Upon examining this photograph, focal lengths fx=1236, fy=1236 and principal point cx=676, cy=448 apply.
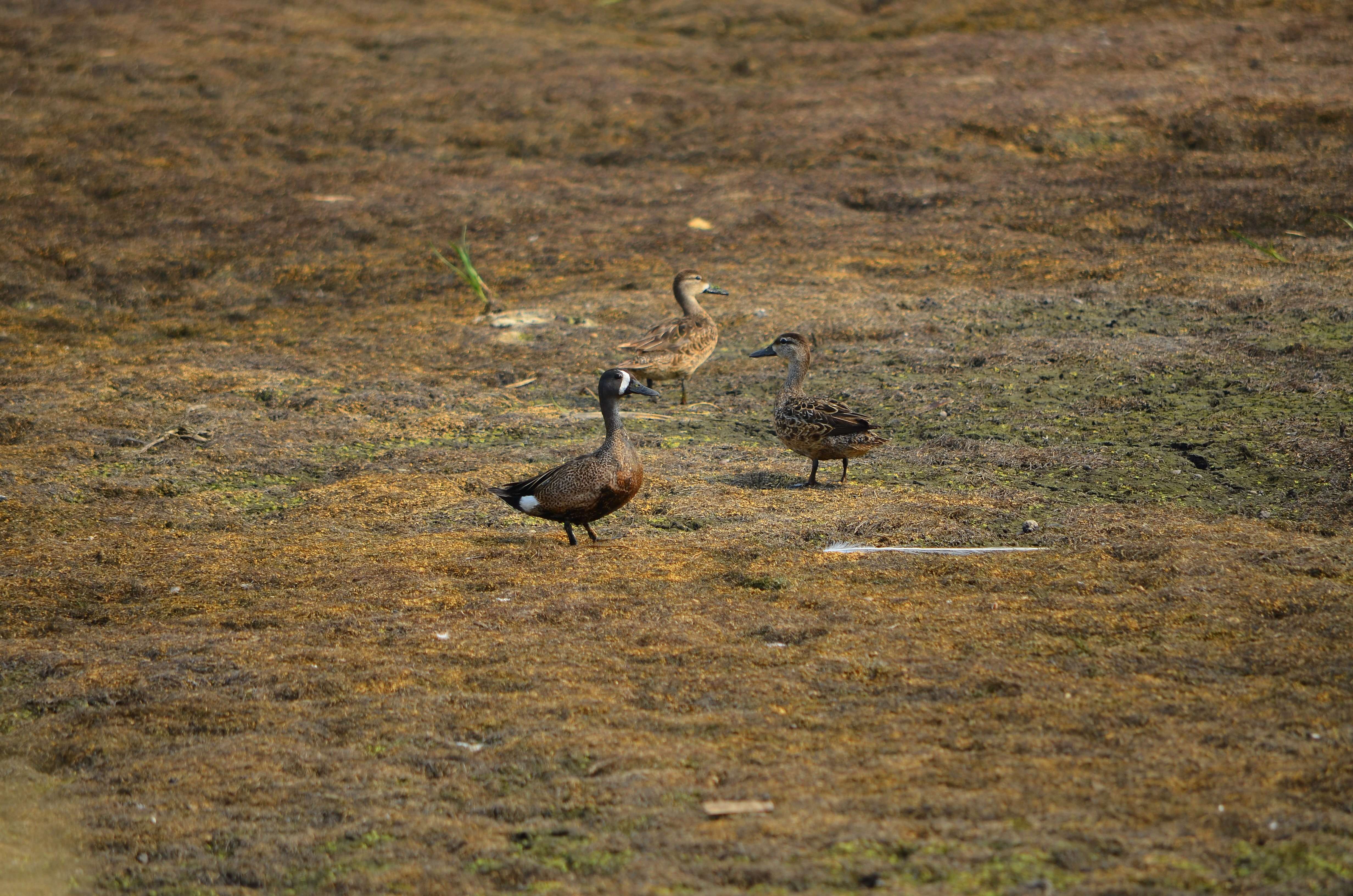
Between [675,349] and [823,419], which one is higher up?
[823,419]

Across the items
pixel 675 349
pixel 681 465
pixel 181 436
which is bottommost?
pixel 181 436

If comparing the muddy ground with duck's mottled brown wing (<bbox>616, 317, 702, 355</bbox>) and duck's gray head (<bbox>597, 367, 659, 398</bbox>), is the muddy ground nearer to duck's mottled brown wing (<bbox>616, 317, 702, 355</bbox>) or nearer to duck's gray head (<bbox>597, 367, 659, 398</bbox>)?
duck's mottled brown wing (<bbox>616, 317, 702, 355</bbox>)

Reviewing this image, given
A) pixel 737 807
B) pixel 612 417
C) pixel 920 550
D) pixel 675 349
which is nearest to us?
pixel 737 807

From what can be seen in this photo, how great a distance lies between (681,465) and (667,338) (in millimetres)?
2170

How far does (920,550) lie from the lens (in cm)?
656

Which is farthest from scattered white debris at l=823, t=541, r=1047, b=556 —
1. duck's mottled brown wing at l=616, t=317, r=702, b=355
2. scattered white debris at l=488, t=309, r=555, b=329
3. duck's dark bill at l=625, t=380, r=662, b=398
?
scattered white debris at l=488, t=309, r=555, b=329

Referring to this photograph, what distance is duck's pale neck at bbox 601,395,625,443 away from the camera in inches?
282

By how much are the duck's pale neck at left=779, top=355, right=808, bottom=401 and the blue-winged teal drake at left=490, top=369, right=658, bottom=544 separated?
5.98 ft

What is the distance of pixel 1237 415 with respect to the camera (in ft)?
28.1

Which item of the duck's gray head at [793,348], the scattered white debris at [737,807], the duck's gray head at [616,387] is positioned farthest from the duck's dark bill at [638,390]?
the scattered white debris at [737,807]

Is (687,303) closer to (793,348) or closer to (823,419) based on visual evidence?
(793,348)

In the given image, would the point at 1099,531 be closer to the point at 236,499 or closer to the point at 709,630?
the point at 709,630

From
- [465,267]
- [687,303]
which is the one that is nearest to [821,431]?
[687,303]

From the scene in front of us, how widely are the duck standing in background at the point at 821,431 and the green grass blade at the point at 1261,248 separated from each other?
16.7 feet
